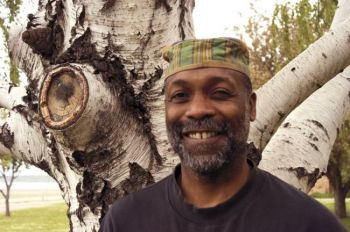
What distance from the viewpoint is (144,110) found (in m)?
2.47

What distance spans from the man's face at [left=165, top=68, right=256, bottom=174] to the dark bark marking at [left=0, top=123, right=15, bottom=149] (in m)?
1.34

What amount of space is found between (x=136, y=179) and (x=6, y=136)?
36.9 inches

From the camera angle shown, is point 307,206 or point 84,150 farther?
point 84,150

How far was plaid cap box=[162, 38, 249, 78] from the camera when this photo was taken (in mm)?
1881

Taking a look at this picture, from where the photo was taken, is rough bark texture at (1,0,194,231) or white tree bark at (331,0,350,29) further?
white tree bark at (331,0,350,29)

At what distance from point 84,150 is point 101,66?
0.38 metres

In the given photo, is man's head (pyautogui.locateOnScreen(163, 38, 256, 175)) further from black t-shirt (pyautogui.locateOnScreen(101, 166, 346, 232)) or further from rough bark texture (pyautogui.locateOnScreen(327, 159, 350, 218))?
rough bark texture (pyautogui.locateOnScreen(327, 159, 350, 218))

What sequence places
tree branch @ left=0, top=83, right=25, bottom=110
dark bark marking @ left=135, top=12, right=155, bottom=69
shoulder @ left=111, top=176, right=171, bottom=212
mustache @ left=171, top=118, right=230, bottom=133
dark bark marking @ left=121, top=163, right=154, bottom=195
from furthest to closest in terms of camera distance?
tree branch @ left=0, top=83, right=25, bottom=110, dark bark marking @ left=135, top=12, right=155, bottom=69, dark bark marking @ left=121, top=163, right=154, bottom=195, shoulder @ left=111, top=176, right=171, bottom=212, mustache @ left=171, top=118, right=230, bottom=133

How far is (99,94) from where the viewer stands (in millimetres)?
2223

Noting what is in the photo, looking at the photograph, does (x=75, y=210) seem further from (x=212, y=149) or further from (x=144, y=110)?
(x=212, y=149)

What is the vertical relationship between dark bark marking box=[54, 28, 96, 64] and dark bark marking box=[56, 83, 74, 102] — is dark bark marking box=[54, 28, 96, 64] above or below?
above

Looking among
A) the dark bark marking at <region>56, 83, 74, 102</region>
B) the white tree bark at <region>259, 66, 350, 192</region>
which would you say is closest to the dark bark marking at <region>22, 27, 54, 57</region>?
the dark bark marking at <region>56, 83, 74, 102</region>

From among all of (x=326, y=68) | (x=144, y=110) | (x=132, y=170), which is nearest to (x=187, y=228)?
(x=132, y=170)

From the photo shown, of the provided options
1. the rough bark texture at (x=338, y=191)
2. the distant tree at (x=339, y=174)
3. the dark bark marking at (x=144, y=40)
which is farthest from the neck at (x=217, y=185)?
the rough bark texture at (x=338, y=191)
